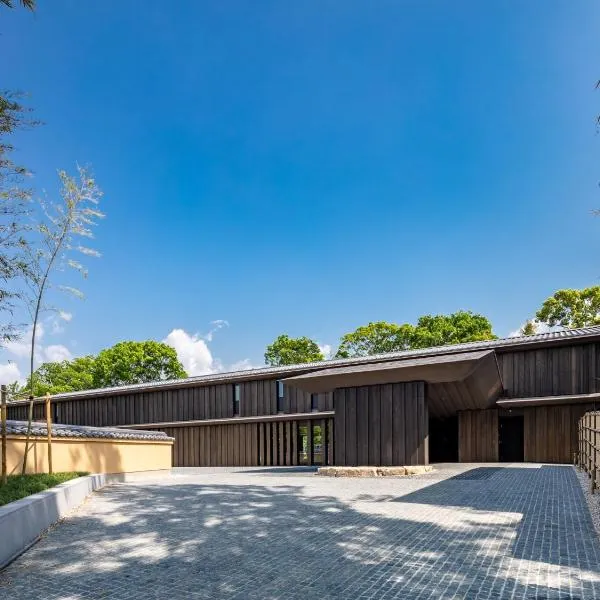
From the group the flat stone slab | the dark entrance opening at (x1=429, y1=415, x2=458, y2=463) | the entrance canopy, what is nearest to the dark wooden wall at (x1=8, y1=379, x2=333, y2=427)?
the dark entrance opening at (x1=429, y1=415, x2=458, y2=463)

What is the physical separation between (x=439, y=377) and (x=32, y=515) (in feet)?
33.5

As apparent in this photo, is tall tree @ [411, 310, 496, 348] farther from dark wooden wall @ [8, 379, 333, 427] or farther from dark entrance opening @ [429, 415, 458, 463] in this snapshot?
dark wooden wall @ [8, 379, 333, 427]

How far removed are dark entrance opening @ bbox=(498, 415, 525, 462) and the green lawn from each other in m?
16.1

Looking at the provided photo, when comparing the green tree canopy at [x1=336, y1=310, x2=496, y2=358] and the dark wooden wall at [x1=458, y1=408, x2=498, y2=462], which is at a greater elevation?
the green tree canopy at [x1=336, y1=310, x2=496, y2=358]

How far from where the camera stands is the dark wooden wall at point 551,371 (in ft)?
51.6

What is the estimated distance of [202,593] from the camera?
3.93 m

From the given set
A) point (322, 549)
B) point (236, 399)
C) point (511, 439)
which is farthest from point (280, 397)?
point (322, 549)

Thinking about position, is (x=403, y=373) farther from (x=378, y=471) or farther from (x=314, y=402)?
(x=314, y=402)

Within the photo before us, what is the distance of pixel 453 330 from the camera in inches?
1273

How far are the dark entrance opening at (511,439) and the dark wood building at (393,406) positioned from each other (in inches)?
1.6

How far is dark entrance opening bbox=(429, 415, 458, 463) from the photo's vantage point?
2125 cm

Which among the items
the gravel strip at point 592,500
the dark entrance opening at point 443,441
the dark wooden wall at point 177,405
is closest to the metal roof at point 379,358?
the dark wooden wall at point 177,405

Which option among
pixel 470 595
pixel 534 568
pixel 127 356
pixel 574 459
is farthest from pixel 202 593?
pixel 127 356

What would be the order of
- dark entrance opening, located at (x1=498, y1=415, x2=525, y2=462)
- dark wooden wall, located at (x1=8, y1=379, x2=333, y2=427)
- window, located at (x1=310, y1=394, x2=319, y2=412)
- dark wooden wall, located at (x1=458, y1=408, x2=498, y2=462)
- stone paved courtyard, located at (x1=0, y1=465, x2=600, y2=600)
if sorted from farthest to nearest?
1. dark wooden wall, located at (x1=8, y1=379, x2=333, y2=427)
2. window, located at (x1=310, y1=394, x2=319, y2=412)
3. dark entrance opening, located at (x1=498, y1=415, x2=525, y2=462)
4. dark wooden wall, located at (x1=458, y1=408, x2=498, y2=462)
5. stone paved courtyard, located at (x1=0, y1=465, x2=600, y2=600)
